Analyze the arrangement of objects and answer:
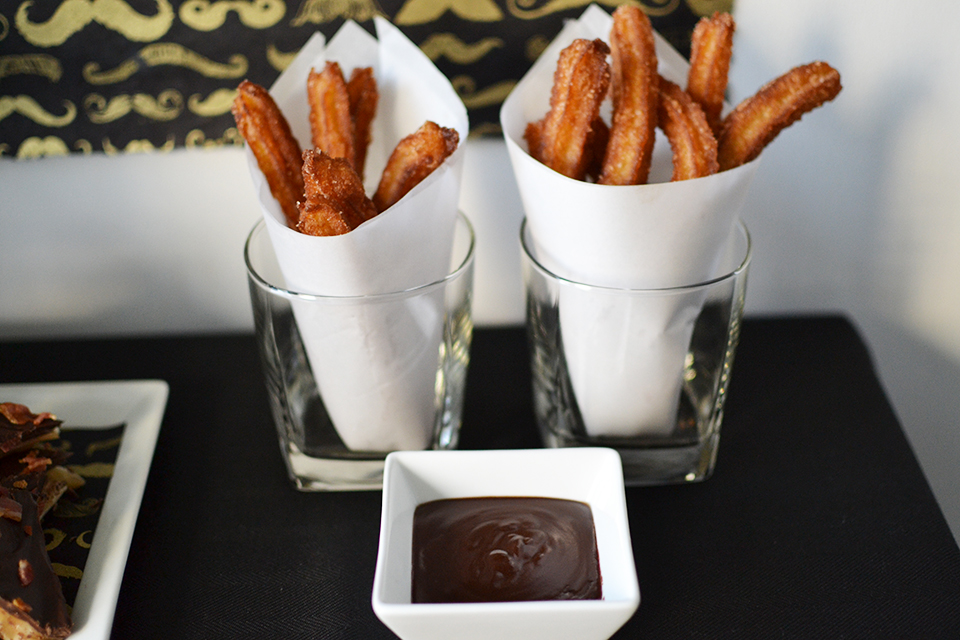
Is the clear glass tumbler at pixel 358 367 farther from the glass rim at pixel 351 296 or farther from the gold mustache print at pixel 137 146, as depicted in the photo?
the gold mustache print at pixel 137 146

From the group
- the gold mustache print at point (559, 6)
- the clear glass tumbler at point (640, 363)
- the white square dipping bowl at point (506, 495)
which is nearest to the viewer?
the white square dipping bowl at point (506, 495)

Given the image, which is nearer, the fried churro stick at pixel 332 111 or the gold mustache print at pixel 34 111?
the fried churro stick at pixel 332 111

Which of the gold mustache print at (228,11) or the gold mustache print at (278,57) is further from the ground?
the gold mustache print at (228,11)

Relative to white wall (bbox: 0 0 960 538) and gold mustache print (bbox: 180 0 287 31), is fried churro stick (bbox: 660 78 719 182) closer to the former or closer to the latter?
white wall (bbox: 0 0 960 538)

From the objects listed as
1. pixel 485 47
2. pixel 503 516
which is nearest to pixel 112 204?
pixel 485 47

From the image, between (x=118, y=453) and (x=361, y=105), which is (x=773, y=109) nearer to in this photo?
(x=361, y=105)

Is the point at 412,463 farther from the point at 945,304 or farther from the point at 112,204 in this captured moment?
the point at 945,304

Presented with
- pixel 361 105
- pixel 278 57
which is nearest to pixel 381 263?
pixel 361 105

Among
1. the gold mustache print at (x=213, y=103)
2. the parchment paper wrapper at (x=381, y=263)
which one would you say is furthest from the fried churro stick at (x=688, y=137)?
the gold mustache print at (x=213, y=103)
